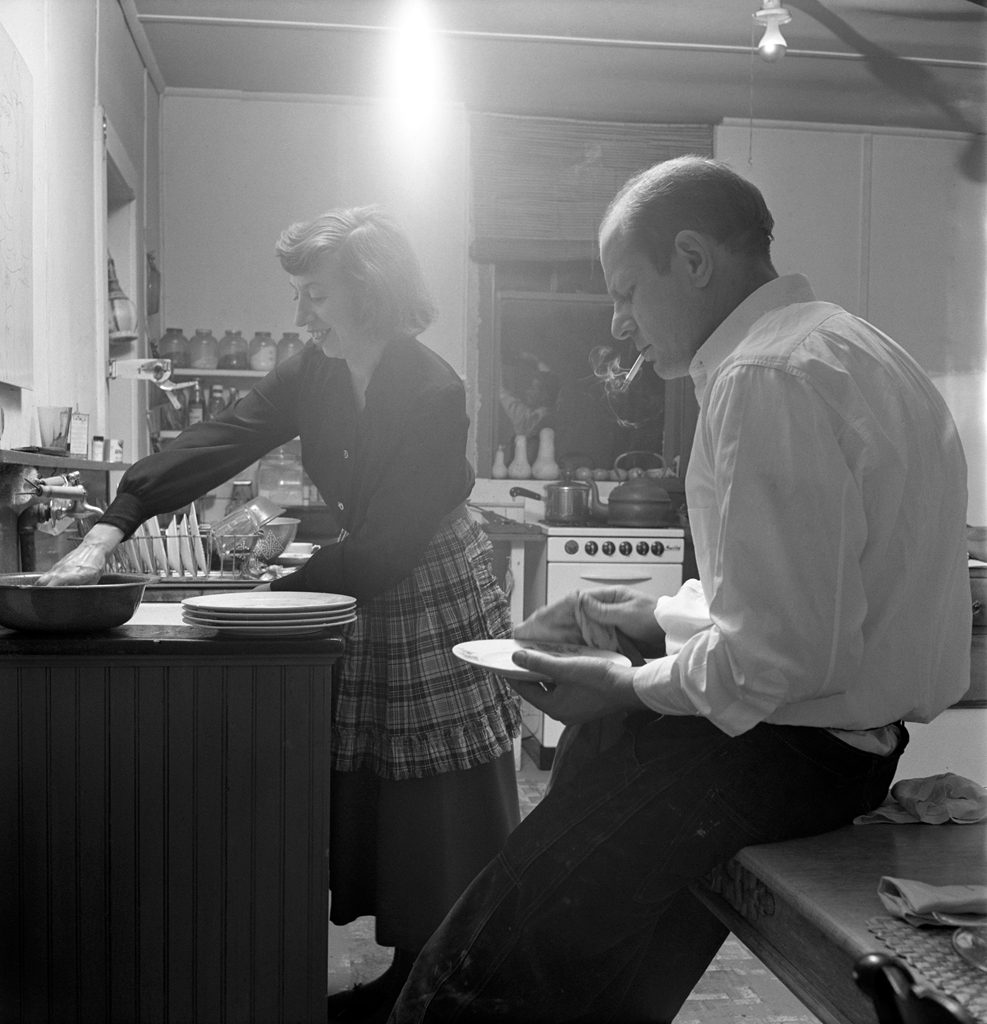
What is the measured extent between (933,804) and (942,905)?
0.38 metres

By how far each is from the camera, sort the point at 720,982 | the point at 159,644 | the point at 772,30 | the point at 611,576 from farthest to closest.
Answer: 1. the point at 611,576
2. the point at 772,30
3. the point at 720,982
4. the point at 159,644

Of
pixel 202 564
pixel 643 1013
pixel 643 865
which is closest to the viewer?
pixel 643 865

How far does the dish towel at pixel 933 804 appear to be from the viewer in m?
1.38

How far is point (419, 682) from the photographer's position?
210cm

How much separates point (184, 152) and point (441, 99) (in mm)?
1292

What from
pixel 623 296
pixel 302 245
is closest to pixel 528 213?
pixel 302 245

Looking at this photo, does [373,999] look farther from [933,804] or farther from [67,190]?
[67,190]

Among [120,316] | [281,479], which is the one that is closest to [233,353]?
[281,479]

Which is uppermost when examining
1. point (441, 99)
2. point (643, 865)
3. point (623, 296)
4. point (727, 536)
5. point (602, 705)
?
point (441, 99)

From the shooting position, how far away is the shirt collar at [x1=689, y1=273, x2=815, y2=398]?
4.38 ft

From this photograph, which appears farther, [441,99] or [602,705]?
[441,99]

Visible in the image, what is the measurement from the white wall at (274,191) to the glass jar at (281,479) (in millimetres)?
674

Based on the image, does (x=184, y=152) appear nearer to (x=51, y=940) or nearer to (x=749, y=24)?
(x=749, y=24)

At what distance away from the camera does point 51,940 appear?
1.57m
